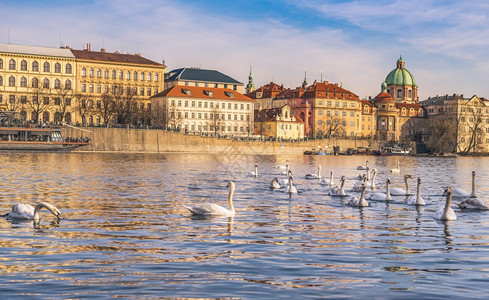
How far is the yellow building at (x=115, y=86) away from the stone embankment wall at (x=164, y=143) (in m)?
10.1

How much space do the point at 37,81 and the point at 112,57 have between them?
697 inches

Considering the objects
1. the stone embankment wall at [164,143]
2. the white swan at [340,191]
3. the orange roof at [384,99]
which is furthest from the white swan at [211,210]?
the orange roof at [384,99]

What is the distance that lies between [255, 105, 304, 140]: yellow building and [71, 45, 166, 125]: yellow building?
83.7 ft

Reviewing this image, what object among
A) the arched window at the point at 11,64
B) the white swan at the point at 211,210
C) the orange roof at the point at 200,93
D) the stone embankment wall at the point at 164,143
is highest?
the arched window at the point at 11,64

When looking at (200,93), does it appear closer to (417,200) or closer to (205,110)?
(205,110)

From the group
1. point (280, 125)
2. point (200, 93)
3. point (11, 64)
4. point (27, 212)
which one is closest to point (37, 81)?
point (11, 64)

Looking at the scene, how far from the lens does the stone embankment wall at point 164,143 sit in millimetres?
100500

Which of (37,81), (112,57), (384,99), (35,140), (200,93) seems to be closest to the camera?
(35,140)

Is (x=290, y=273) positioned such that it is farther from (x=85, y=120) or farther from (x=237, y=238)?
(x=85, y=120)

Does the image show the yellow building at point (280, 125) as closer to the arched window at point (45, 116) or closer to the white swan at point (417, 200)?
the arched window at point (45, 116)

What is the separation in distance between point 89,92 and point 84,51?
9.97 meters

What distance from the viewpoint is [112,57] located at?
433 ft

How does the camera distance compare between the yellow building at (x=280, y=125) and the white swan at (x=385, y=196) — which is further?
the yellow building at (x=280, y=125)

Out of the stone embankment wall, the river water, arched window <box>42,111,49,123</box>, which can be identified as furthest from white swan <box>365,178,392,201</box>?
arched window <box>42,111,49,123</box>
